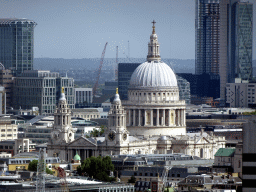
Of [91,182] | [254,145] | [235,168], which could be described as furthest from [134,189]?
[254,145]

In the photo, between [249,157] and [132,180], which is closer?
[249,157]

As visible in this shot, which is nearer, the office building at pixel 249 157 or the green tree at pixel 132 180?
the office building at pixel 249 157

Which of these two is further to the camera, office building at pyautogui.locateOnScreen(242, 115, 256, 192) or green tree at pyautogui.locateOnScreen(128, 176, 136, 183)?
green tree at pyautogui.locateOnScreen(128, 176, 136, 183)

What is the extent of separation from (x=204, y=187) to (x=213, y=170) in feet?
71.3

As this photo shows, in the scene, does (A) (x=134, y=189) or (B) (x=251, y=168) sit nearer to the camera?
(B) (x=251, y=168)

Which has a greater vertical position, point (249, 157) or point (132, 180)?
point (249, 157)

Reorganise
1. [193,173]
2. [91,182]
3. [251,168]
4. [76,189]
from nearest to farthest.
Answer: [251,168]
[76,189]
[91,182]
[193,173]

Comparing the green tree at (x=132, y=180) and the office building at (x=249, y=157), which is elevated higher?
the office building at (x=249, y=157)

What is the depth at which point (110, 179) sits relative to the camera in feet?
634

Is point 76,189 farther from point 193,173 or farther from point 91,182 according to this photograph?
point 193,173

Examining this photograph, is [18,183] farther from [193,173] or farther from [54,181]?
[193,173]

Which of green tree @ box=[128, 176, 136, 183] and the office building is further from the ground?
the office building

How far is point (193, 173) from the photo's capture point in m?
192

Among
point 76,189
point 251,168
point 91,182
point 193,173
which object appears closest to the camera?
point 251,168
